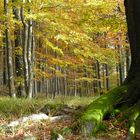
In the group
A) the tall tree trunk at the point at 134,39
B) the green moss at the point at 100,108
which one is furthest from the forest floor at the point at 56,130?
the tall tree trunk at the point at 134,39

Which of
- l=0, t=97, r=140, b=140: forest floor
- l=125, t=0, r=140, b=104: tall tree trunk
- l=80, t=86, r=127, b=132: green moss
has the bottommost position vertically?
l=0, t=97, r=140, b=140: forest floor

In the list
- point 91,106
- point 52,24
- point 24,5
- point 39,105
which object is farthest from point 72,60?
point 91,106

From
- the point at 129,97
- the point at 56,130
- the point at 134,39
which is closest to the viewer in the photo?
the point at 56,130

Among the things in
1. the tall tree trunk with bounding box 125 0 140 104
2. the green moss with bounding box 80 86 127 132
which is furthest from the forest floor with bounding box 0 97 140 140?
the tall tree trunk with bounding box 125 0 140 104

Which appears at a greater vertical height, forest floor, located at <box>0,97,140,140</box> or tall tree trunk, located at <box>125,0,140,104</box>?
tall tree trunk, located at <box>125,0,140,104</box>

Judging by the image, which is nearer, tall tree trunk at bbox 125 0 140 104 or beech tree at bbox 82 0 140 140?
beech tree at bbox 82 0 140 140

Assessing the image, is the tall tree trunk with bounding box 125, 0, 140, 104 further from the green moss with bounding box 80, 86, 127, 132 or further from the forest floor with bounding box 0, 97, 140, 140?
the forest floor with bounding box 0, 97, 140, 140

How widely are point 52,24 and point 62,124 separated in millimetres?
11322

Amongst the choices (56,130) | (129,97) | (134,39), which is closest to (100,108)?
(129,97)

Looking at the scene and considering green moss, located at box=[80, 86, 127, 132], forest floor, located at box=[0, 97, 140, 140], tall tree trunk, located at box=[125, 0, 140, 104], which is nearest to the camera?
forest floor, located at box=[0, 97, 140, 140]

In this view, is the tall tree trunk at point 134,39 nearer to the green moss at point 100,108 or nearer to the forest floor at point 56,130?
the green moss at point 100,108

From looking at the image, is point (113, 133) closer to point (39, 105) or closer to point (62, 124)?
point (62, 124)

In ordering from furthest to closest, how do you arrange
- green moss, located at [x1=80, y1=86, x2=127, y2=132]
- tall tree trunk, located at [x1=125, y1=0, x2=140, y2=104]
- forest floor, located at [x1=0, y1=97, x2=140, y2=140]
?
tall tree trunk, located at [x1=125, y1=0, x2=140, y2=104]
green moss, located at [x1=80, y1=86, x2=127, y2=132]
forest floor, located at [x1=0, y1=97, x2=140, y2=140]

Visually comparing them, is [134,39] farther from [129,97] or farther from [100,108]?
[100,108]
